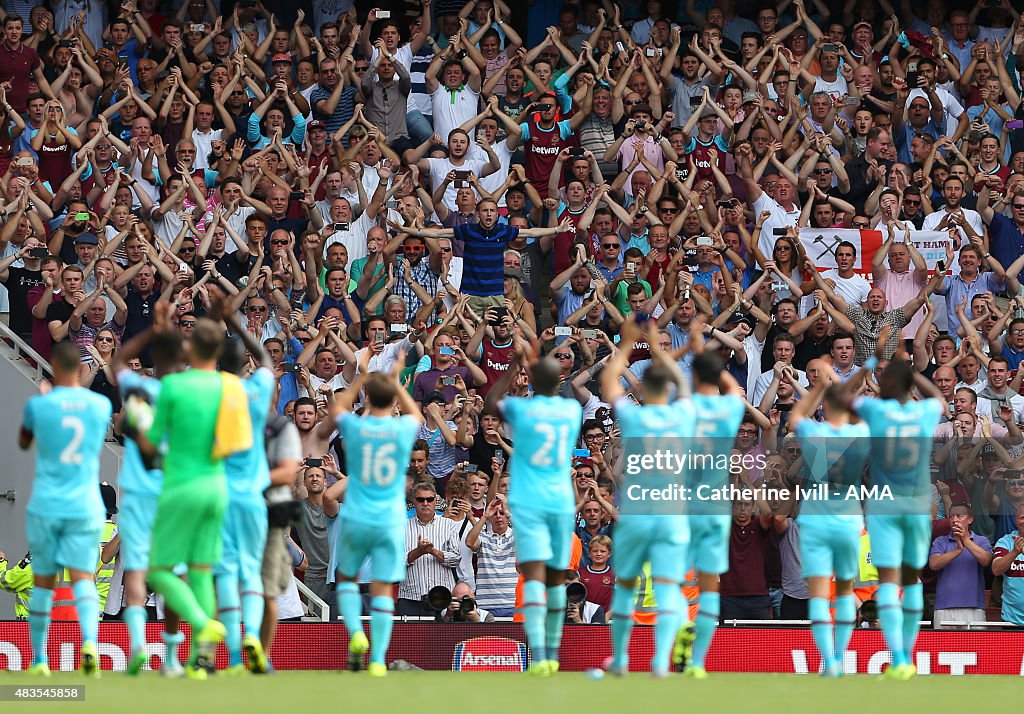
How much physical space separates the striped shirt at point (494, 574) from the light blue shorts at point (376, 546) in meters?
3.34

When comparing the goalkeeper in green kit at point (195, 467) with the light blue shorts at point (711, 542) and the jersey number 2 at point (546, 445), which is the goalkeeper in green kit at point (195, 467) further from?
the light blue shorts at point (711, 542)

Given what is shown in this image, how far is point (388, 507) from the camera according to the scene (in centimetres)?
1330

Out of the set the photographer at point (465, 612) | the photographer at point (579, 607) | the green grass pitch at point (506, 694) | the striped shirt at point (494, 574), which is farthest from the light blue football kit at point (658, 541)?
the striped shirt at point (494, 574)

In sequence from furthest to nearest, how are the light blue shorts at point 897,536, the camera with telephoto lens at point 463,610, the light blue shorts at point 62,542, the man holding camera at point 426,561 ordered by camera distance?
the man holding camera at point 426,561 → the camera with telephoto lens at point 463,610 → the light blue shorts at point 897,536 → the light blue shorts at point 62,542

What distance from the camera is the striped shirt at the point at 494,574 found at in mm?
16703

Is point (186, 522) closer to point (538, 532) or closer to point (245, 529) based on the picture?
point (245, 529)

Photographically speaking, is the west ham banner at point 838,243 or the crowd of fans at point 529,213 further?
the west ham banner at point 838,243

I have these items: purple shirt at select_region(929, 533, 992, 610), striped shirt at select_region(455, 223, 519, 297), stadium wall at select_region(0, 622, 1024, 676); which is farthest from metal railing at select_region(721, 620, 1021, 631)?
striped shirt at select_region(455, 223, 519, 297)

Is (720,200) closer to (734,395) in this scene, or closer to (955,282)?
(955,282)

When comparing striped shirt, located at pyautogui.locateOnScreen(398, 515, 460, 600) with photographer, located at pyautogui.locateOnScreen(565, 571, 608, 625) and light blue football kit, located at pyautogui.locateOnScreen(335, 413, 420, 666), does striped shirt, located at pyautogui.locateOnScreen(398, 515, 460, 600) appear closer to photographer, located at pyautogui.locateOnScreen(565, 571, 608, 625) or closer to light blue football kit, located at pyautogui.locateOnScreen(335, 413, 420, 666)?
photographer, located at pyautogui.locateOnScreen(565, 571, 608, 625)

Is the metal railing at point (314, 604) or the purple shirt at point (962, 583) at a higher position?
the purple shirt at point (962, 583)

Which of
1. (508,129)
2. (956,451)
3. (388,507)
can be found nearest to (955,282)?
(956,451)

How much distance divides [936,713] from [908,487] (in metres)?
3.36

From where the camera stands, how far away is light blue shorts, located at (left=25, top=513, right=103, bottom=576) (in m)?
12.7
